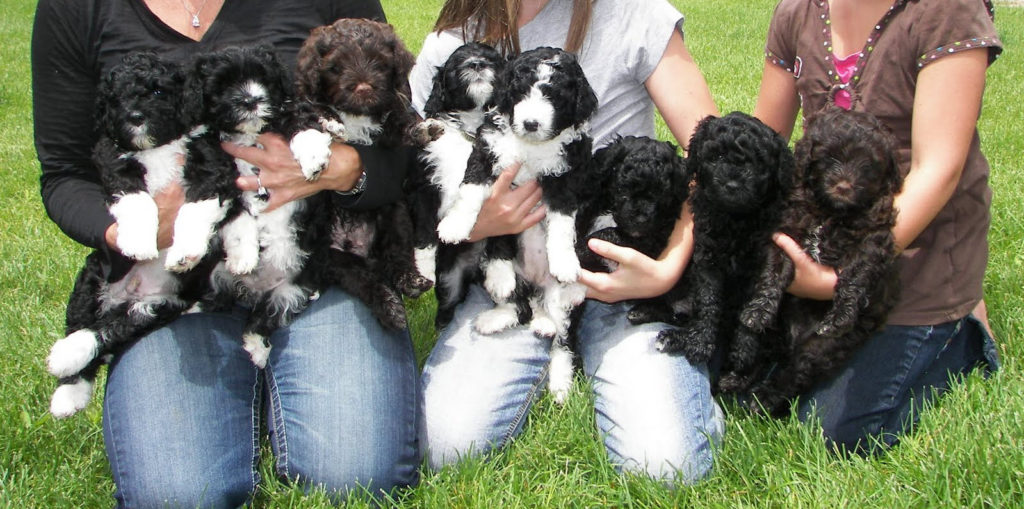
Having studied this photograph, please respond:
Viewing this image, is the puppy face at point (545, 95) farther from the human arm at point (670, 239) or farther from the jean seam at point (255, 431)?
the jean seam at point (255, 431)

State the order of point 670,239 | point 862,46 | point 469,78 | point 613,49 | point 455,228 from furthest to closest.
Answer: point 613,49 → point 670,239 → point 469,78 → point 455,228 → point 862,46

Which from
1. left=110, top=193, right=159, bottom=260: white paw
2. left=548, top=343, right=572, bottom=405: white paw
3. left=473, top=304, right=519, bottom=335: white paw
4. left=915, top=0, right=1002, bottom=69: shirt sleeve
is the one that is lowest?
left=548, top=343, right=572, bottom=405: white paw

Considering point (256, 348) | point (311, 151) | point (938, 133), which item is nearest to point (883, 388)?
point (938, 133)

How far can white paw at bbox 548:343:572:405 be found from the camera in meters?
3.59

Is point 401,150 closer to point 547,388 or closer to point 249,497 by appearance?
point 547,388

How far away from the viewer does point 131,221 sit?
Answer: 2938mm

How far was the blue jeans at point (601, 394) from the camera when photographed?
307cm

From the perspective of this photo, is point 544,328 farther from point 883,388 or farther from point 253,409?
point 883,388

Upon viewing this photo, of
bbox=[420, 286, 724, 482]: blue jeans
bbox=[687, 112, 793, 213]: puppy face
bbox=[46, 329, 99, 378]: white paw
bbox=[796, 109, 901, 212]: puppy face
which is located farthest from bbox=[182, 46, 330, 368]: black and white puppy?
bbox=[796, 109, 901, 212]: puppy face

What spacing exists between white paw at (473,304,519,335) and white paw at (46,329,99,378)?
68.1 inches

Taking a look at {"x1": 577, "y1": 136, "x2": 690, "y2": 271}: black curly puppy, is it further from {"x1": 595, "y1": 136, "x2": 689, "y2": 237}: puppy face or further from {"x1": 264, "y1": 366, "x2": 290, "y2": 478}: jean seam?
{"x1": 264, "y1": 366, "x2": 290, "y2": 478}: jean seam

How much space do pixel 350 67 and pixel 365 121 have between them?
12.7 inches

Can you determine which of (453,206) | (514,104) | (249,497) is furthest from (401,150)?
(249,497)

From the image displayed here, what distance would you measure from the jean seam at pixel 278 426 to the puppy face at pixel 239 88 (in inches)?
43.8
